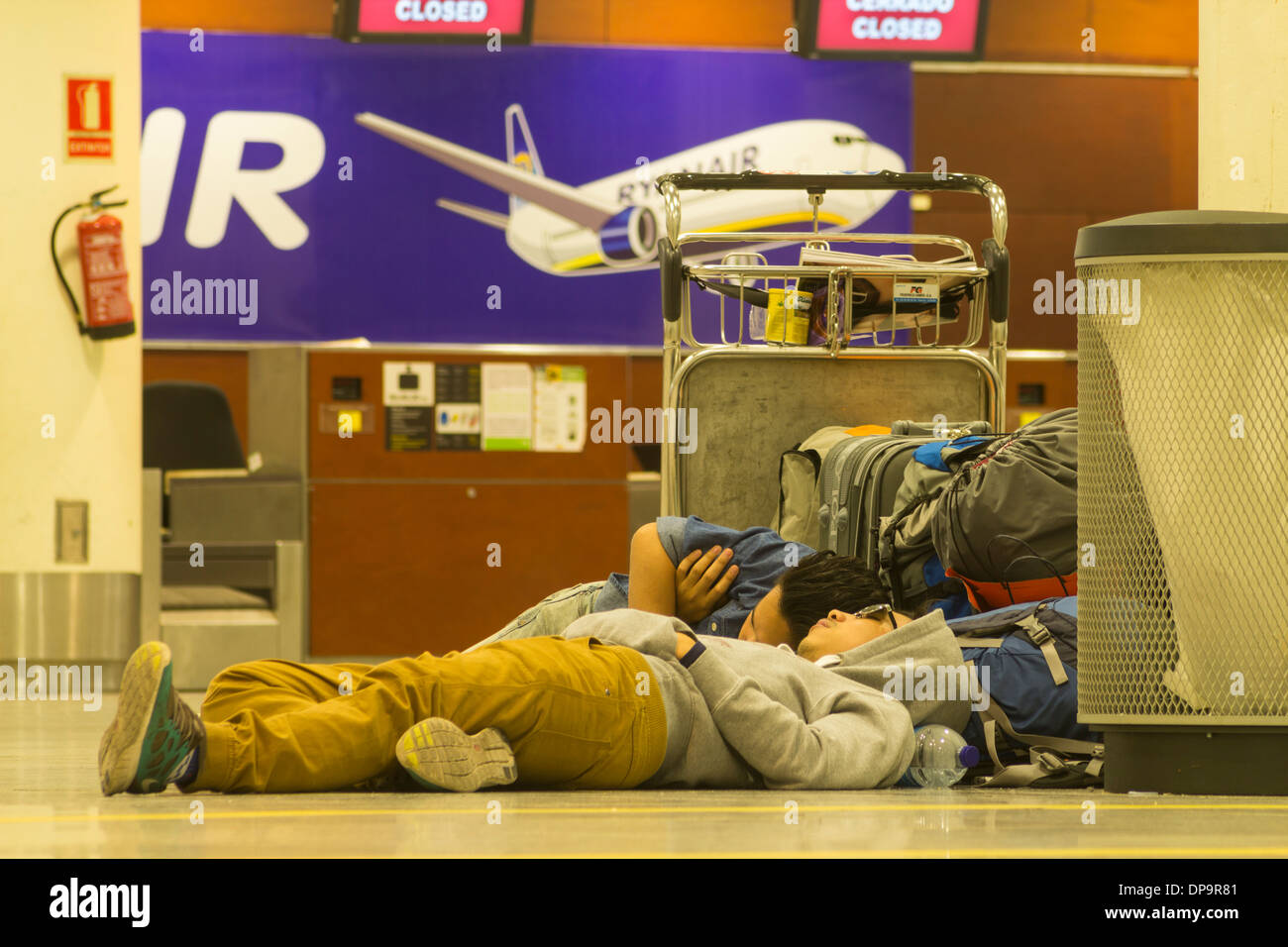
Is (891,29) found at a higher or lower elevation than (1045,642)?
higher

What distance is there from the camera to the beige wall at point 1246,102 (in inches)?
143

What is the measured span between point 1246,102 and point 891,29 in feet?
17.9

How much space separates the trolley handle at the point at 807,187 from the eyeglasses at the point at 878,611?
5.11 feet

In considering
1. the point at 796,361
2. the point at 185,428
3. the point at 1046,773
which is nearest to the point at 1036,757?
the point at 1046,773

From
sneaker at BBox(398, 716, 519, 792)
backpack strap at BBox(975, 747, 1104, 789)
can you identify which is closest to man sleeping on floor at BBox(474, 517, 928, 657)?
backpack strap at BBox(975, 747, 1104, 789)

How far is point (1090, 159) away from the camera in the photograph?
9.61m

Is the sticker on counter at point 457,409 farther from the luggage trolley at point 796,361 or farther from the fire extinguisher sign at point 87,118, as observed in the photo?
the luggage trolley at point 796,361

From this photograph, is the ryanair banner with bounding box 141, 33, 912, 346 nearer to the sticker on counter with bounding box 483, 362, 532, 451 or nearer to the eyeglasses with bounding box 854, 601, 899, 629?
the sticker on counter with bounding box 483, 362, 532, 451

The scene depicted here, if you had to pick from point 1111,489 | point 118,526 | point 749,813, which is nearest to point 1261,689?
point 1111,489

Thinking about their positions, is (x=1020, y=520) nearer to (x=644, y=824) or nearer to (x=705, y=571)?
(x=705, y=571)

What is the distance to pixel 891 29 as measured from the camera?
8922mm

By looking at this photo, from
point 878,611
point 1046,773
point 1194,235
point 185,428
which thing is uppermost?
point 1194,235
